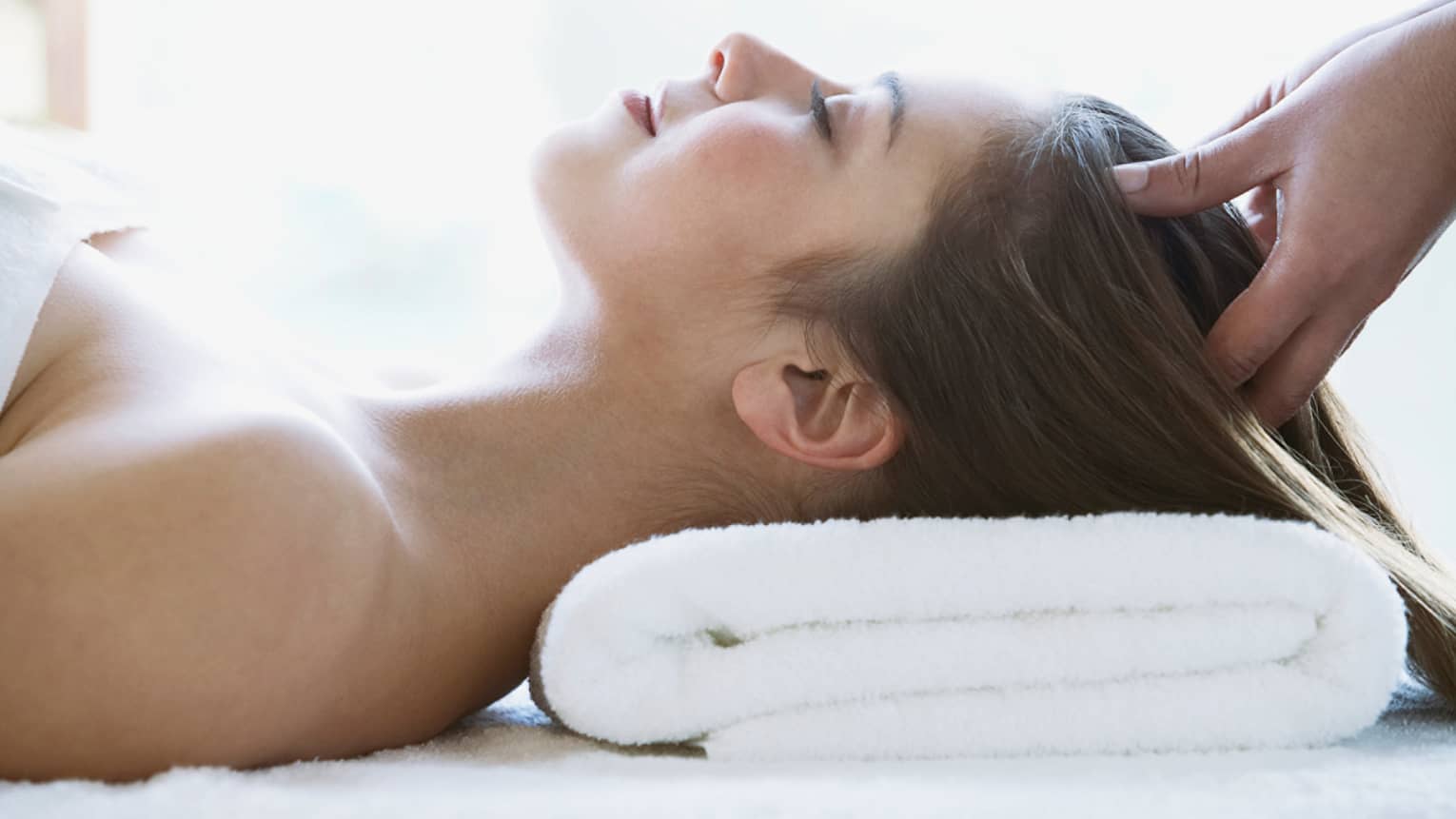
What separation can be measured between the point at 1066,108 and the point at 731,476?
17.4 inches

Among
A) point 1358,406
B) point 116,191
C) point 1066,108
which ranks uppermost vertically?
point 1066,108

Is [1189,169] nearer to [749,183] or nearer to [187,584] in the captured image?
[749,183]

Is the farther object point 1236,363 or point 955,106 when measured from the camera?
point 955,106

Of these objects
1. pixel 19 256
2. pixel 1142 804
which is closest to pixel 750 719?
pixel 1142 804

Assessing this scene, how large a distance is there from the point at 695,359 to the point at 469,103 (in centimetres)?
119

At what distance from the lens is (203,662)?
0.76 meters

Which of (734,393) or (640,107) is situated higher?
(640,107)

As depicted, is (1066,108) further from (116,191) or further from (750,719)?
(116,191)

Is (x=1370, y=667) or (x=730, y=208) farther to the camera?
(x=730, y=208)

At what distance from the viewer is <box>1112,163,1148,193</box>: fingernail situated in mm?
1062

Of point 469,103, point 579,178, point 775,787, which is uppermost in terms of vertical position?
point 579,178

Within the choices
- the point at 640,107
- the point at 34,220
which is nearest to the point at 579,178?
the point at 640,107

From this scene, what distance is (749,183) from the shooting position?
1076 millimetres

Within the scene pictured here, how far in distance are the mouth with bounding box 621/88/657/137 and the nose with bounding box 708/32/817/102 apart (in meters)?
0.07
